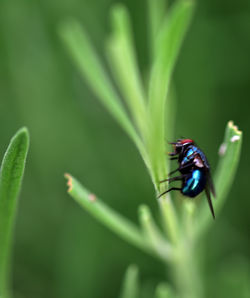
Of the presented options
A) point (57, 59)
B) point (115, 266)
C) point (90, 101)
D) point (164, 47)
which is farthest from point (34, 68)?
point (164, 47)

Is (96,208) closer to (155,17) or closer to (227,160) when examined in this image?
(227,160)

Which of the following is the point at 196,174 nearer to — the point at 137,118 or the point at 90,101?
the point at 137,118

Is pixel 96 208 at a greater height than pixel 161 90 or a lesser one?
lesser

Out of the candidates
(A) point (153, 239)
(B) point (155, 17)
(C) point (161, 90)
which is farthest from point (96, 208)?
(B) point (155, 17)

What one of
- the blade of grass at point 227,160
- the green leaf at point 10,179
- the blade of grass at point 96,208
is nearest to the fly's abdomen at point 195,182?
the blade of grass at point 227,160

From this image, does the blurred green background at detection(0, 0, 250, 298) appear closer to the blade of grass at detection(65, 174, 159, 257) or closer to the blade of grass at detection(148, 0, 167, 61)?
the blade of grass at detection(65, 174, 159, 257)

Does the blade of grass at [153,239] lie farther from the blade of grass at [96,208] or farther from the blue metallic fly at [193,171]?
the blue metallic fly at [193,171]
